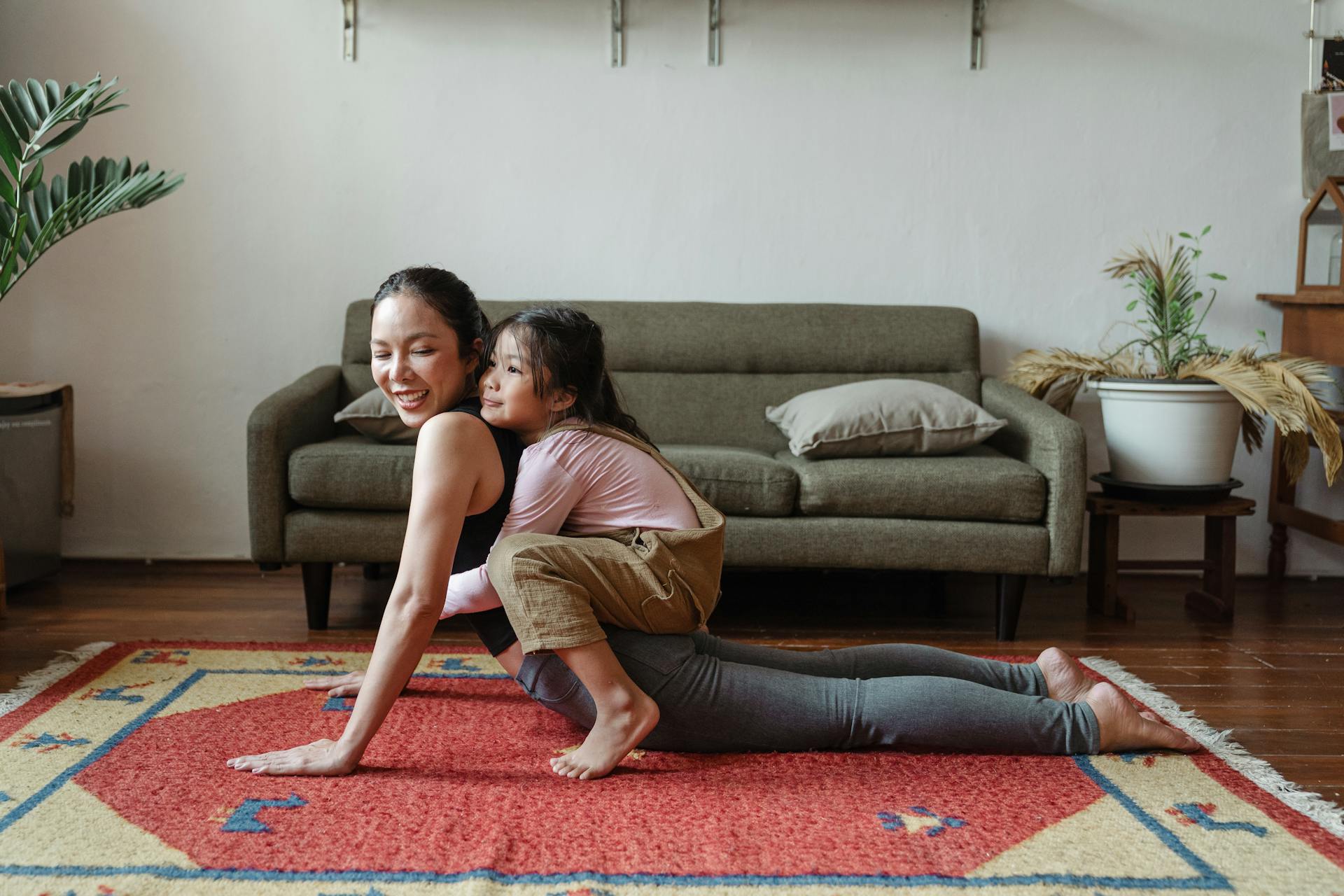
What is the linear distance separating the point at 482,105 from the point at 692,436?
3.91 ft

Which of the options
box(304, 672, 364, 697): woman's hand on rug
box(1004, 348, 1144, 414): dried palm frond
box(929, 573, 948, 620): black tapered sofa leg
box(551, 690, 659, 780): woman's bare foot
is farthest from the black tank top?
box(1004, 348, 1144, 414): dried palm frond

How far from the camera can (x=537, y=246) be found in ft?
11.1

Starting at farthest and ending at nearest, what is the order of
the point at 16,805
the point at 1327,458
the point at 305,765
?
the point at 1327,458
the point at 305,765
the point at 16,805

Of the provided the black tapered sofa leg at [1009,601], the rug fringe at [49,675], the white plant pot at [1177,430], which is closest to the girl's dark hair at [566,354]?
the rug fringe at [49,675]

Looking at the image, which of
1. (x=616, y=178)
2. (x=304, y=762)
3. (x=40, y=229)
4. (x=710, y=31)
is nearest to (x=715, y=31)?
(x=710, y=31)

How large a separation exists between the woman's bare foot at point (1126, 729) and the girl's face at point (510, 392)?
100 centimetres

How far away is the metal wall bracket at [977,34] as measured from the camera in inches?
132

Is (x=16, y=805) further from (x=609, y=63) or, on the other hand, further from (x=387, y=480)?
(x=609, y=63)

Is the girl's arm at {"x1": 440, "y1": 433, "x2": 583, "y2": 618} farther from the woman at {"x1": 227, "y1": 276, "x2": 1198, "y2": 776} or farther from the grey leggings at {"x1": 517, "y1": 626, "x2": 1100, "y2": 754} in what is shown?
the grey leggings at {"x1": 517, "y1": 626, "x2": 1100, "y2": 754}

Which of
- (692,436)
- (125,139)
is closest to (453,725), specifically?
(692,436)

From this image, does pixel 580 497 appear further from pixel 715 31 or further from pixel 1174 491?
pixel 715 31

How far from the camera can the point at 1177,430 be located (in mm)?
2842

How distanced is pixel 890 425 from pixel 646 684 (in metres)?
1.23

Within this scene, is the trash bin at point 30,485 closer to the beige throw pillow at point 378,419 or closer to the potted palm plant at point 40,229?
the potted palm plant at point 40,229
